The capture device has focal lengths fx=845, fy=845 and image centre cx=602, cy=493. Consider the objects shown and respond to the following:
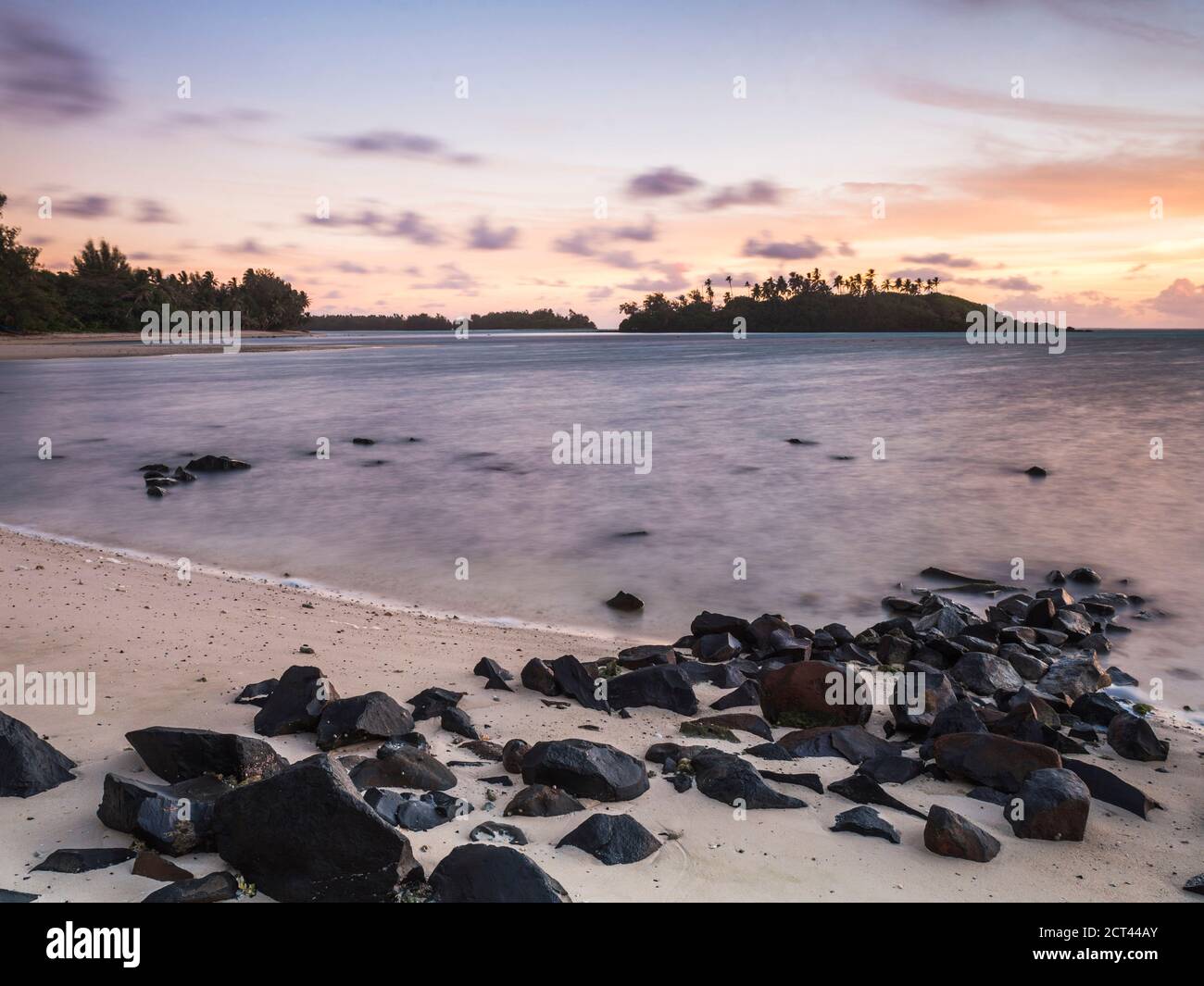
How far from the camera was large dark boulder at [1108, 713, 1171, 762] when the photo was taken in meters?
5.95

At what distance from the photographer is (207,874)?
12.1 feet

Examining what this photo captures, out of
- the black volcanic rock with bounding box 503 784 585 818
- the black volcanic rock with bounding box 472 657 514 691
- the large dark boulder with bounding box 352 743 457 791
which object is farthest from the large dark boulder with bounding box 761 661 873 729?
the large dark boulder with bounding box 352 743 457 791

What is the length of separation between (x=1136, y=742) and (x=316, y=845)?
5545 millimetres

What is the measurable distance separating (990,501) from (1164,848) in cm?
1541

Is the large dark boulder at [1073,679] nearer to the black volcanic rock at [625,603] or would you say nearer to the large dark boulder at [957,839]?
the large dark boulder at [957,839]

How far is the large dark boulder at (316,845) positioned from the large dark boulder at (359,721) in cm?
144

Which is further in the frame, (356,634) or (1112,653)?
(1112,653)

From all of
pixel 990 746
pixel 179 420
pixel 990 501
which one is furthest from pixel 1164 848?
pixel 179 420

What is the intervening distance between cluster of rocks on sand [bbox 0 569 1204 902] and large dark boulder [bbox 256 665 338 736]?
0.02m

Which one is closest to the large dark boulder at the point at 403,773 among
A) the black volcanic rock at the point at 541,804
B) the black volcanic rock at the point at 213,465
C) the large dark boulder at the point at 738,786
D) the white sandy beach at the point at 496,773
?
the white sandy beach at the point at 496,773

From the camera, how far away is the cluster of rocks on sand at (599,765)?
3.71 m

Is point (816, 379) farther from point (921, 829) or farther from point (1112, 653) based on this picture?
point (921, 829)

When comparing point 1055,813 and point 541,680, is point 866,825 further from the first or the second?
point 541,680

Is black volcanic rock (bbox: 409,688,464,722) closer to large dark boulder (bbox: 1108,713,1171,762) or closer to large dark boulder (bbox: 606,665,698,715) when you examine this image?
large dark boulder (bbox: 606,665,698,715)
